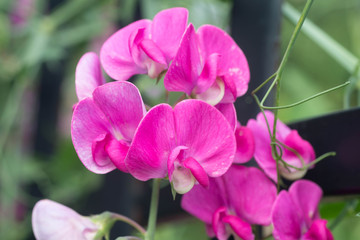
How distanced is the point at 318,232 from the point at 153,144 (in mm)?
125

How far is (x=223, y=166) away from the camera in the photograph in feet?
1.03

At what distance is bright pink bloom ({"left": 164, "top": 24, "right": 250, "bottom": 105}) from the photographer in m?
0.33

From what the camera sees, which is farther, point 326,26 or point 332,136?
point 326,26

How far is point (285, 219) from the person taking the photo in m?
0.35

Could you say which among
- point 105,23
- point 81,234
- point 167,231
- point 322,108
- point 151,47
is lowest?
point 167,231

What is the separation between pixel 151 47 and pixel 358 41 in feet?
2.94

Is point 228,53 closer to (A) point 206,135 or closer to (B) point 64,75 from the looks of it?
(A) point 206,135

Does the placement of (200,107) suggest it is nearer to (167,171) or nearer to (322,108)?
(167,171)

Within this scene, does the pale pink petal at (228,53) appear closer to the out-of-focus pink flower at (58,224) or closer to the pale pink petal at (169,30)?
the pale pink petal at (169,30)

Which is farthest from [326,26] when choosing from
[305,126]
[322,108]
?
[305,126]

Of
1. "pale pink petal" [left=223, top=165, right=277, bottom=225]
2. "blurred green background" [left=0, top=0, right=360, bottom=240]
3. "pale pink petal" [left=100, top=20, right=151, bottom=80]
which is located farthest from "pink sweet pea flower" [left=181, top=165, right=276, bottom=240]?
"blurred green background" [left=0, top=0, right=360, bottom=240]

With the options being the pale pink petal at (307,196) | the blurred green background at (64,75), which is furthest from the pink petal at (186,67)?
the blurred green background at (64,75)

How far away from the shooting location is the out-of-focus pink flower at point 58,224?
0.36 m

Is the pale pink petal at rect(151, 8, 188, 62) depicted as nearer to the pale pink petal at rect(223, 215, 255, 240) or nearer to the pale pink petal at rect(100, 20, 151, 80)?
the pale pink petal at rect(100, 20, 151, 80)
